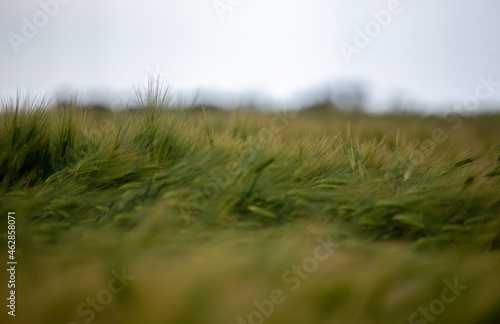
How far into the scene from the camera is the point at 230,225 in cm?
140

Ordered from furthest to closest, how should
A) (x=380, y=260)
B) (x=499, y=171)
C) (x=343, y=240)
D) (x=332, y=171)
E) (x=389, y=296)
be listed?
(x=332, y=171)
(x=499, y=171)
(x=343, y=240)
(x=380, y=260)
(x=389, y=296)

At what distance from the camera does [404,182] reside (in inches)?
66.7

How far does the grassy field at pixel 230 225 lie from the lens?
954mm

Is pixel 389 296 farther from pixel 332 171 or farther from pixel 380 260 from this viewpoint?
pixel 332 171

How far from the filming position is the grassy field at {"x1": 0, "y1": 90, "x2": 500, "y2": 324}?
3.13 feet

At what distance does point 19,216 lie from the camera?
1.36 metres

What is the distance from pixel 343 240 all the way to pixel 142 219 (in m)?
0.84

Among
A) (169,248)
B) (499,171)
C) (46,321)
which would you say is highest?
(499,171)

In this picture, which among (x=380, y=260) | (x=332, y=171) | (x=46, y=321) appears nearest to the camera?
(x=46, y=321)

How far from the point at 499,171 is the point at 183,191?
1594 millimetres

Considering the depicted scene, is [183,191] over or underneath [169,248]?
over

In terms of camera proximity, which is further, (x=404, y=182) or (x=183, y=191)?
(x=404, y=182)

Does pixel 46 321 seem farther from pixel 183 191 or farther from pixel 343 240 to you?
pixel 343 240

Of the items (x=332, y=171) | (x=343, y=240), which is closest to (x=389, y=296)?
(x=343, y=240)
